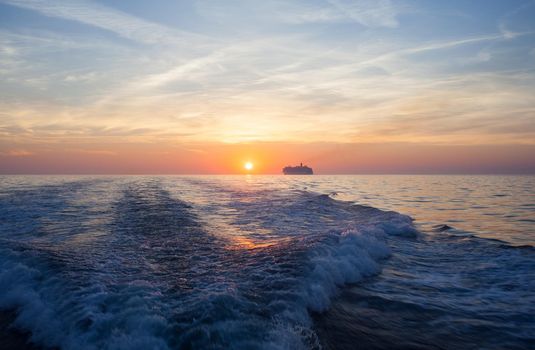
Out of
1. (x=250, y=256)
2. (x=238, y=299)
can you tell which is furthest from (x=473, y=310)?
(x=250, y=256)

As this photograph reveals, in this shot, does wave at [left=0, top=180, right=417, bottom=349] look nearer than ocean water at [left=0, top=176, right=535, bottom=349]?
Yes

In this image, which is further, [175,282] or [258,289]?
[175,282]

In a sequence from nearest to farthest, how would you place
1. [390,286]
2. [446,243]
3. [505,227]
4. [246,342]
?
[246,342] → [390,286] → [446,243] → [505,227]

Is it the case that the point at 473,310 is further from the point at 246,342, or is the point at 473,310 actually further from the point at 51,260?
the point at 51,260

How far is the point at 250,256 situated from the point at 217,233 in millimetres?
4923

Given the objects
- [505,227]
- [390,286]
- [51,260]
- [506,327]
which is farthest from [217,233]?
[505,227]

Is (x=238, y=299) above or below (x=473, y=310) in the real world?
above

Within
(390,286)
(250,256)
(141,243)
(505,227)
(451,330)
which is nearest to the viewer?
(451,330)

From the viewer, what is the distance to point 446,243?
16.2m

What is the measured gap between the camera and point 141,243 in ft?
45.3

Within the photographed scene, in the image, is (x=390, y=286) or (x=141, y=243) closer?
(x=390, y=286)

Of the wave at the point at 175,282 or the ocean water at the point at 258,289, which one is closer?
the wave at the point at 175,282

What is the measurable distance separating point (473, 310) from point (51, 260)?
39.6 feet

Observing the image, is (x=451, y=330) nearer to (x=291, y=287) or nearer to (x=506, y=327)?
(x=506, y=327)
